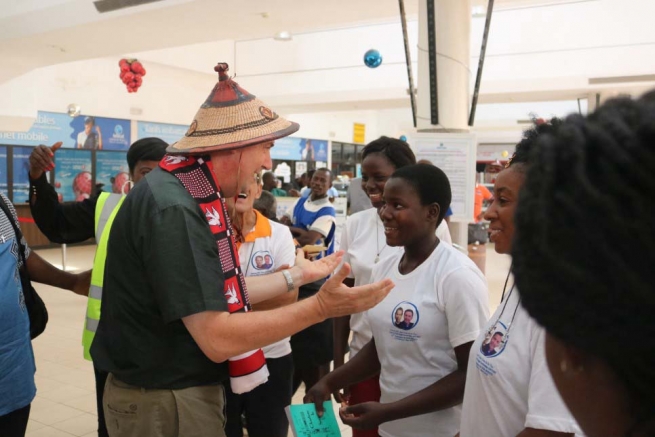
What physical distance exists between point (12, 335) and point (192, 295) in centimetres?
108

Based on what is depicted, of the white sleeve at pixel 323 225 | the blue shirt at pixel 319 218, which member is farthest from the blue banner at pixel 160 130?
Result: the white sleeve at pixel 323 225

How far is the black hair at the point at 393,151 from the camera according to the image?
2.94 metres

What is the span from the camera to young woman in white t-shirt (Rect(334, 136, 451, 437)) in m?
2.61

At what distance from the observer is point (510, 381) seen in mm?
1286

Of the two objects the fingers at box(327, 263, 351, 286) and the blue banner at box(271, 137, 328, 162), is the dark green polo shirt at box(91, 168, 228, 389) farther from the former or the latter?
the blue banner at box(271, 137, 328, 162)

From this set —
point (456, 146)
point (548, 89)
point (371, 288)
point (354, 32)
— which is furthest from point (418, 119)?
point (354, 32)

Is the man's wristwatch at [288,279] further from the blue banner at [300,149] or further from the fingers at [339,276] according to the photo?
the blue banner at [300,149]

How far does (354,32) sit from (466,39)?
7.69 m

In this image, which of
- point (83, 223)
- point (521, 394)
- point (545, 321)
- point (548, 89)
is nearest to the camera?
point (545, 321)

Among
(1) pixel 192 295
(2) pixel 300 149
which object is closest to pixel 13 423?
(1) pixel 192 295

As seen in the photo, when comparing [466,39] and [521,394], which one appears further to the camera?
[466,39]

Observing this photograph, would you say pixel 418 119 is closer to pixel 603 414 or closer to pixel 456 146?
pixel 456 146

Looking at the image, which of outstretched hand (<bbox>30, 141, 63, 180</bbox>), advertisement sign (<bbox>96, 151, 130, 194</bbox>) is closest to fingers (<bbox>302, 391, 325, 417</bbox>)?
outstretched hand (<bbox>30, 141, 63, 180</bbox>)

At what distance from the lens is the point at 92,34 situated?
7727 mm
